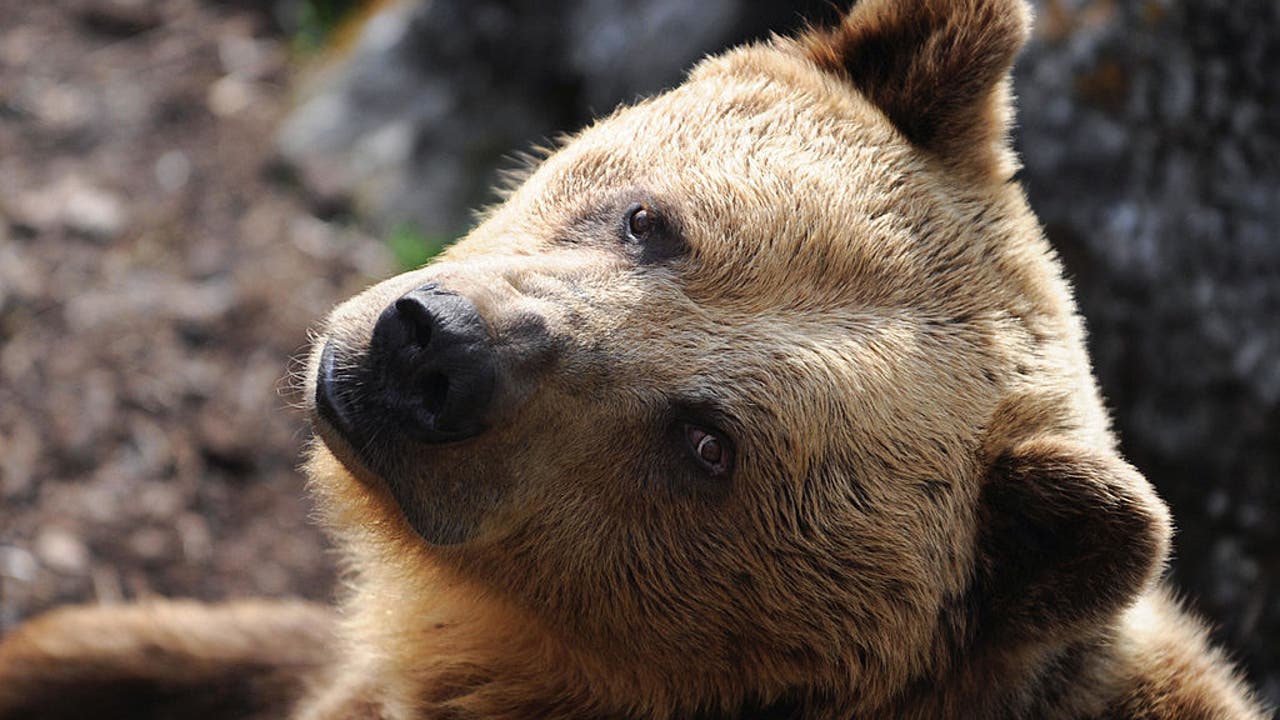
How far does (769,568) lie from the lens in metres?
3.16

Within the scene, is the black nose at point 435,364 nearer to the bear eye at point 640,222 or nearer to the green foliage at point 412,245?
the bear eye at point 640,222

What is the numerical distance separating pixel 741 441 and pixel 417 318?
907 millimetres

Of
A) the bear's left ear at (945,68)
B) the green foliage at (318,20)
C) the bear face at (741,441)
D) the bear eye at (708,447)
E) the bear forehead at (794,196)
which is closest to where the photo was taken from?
the bear face at (741,441)

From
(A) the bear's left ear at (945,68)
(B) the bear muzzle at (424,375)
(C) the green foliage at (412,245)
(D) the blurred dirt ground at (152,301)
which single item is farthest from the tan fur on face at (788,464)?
(C) the green foliage at (412,245)

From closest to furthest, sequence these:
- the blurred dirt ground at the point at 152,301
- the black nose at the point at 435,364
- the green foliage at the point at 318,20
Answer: the black nose at the point at 435,364, the blurred dirt ground at the point at 152,301, the green foliage at the point at 318,20

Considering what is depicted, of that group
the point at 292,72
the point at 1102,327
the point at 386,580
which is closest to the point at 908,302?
the point at 386,580

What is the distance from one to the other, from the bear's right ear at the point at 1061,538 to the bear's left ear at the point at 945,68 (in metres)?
1.12

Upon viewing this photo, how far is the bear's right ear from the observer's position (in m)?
2.90

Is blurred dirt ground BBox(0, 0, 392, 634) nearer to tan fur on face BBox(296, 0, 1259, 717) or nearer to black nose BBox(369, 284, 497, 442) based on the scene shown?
tan fur on face BBox(296, 0, 1259, 717)

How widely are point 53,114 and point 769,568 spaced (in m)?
6.03

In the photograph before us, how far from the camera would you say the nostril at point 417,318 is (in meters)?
2.81

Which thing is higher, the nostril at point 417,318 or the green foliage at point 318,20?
the green foliage at point 318,20

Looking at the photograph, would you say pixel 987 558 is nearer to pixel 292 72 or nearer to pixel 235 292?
pixel 235 292

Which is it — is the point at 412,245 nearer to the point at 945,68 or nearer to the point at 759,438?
the point at 945,68
